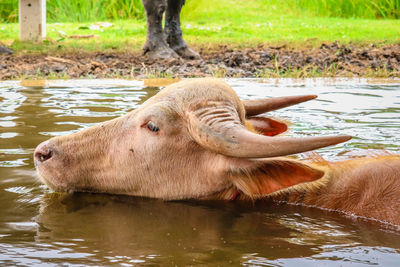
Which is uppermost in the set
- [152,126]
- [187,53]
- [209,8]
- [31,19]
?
[209,8]

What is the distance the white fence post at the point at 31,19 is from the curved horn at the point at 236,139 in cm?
1177

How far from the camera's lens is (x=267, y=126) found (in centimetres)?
427

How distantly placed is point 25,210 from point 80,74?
6388 millimetres

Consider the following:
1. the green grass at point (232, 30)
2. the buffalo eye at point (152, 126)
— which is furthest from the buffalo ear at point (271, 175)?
the green grass at point (232, 30)

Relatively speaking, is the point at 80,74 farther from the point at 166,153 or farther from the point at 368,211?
the point at 368,211

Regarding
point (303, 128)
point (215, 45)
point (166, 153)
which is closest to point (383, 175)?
point (166, 153)

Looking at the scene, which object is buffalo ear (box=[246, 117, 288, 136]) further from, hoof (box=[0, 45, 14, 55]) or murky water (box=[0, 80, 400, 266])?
hoof (box=[0, 45, 14, 55])

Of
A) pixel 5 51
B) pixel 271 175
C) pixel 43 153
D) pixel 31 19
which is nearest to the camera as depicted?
pixel 271 175

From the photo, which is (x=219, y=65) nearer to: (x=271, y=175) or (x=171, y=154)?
(x=171, y=154)

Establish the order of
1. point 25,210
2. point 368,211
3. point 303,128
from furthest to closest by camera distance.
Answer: point 303,128
point 25,210
point 368,211

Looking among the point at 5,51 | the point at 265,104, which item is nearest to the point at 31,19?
the point at 5,51

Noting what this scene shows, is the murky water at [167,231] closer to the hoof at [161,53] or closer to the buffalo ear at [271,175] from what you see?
the buffalo ear at [271,175]

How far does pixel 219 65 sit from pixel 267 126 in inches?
253

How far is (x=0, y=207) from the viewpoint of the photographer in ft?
12.7
